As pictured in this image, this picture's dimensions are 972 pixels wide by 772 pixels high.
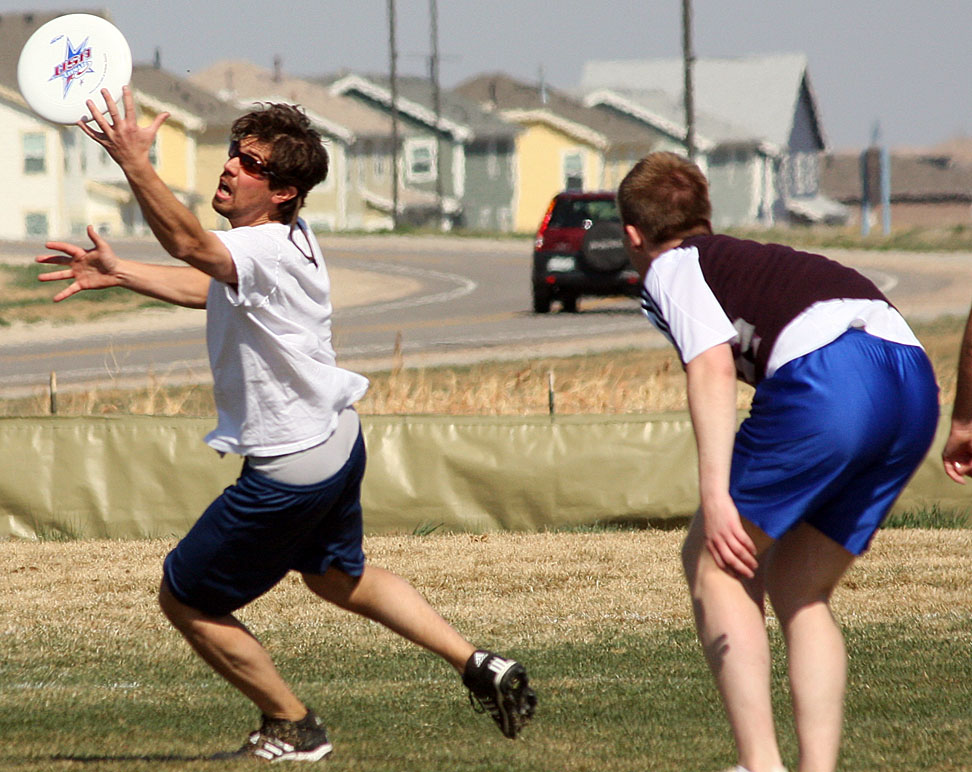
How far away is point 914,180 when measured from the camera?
107125 millimetres

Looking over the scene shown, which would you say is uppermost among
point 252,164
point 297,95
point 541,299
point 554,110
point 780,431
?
point 297,95

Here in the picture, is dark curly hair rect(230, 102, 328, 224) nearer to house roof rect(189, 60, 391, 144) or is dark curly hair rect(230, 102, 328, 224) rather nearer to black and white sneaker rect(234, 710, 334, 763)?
black and white sneaker rect(234, 710, 334, 763)

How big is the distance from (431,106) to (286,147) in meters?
69.2

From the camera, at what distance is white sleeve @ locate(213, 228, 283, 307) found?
3883 mm

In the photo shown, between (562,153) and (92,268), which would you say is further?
(562,153)

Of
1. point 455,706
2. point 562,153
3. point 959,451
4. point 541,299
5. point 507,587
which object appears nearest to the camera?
point 959,451

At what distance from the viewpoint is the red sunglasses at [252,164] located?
163 inches

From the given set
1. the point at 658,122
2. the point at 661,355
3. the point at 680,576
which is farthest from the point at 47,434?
the point at 658,122

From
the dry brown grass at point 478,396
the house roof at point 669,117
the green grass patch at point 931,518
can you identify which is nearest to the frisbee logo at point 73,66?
the dry brown grass at point 478,396

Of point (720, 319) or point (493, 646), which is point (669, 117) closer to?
point (493, 646)

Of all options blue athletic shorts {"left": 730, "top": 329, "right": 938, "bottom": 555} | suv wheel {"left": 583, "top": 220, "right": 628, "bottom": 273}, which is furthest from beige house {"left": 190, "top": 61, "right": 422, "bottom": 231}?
blue athletic shorts {"left": 730, "top": 329, "right": 938, "bottom": 555}

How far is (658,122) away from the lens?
75.1 metres

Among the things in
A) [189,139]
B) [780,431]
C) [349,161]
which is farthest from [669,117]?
[780,431]

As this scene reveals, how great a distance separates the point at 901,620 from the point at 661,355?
12.1 m
